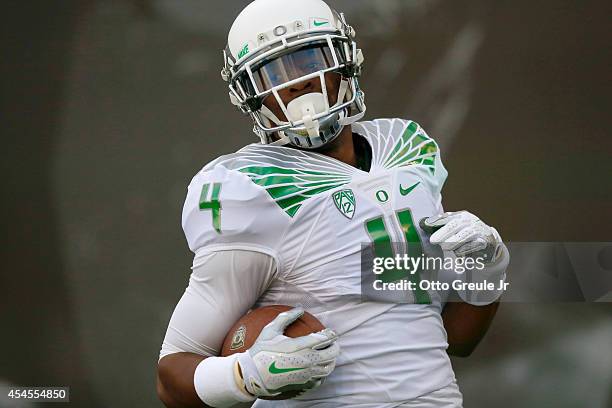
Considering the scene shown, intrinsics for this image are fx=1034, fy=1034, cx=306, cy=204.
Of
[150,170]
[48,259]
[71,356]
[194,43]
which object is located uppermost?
[194,43]

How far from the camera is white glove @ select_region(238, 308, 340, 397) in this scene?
1548 millimetres

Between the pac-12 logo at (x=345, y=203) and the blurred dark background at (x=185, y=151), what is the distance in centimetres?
109

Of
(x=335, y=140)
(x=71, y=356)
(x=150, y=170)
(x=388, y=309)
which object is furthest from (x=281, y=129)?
(x=71, y=356)

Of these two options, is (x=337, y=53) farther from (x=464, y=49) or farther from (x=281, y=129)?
(x=464, y=49)

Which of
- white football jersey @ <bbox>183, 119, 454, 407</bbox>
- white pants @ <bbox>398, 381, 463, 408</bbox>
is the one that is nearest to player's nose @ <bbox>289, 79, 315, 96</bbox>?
white football jersey @ <bbox>183, 119, 454, 407</bbox>

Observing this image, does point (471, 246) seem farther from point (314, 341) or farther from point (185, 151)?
point (185, 151)

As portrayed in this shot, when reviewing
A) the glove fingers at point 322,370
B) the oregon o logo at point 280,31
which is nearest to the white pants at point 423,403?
the glove fingers at point 322,370

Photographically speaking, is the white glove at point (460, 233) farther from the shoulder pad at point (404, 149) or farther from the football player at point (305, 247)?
the shoulder pad at point (404, 149)

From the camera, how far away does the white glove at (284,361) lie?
1.55 meters

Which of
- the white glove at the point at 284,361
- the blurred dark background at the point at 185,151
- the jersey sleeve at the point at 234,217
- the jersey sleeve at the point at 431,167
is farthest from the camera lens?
the blurred dark background at the point at 185,151

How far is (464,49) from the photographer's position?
2.83 meters

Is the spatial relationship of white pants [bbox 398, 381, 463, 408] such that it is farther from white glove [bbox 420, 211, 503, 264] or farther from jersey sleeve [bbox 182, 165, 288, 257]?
jersey sleeve [bbox 182, 165, 288, 257]

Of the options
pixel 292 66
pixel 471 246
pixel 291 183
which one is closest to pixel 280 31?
pixel 292 66

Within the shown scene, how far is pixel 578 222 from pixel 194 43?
1165mm
